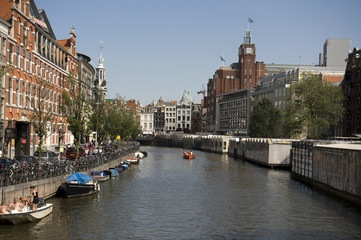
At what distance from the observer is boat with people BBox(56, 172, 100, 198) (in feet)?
140

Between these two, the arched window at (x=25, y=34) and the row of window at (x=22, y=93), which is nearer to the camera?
the row of window at (x=22, y=93)

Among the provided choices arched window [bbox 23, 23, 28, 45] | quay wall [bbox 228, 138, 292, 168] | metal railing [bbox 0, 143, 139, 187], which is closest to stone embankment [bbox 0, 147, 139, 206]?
metal railing [bbox 0, 143, 139, 187]

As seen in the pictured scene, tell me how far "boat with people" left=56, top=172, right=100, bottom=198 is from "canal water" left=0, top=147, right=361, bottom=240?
2.51 feet

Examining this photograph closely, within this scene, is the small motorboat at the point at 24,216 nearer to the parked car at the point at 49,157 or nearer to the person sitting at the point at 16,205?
the person sitting at the point at 16,205

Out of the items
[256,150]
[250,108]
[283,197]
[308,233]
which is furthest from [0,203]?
[250,108]

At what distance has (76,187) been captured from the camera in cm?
4319

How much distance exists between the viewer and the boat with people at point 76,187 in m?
42.6

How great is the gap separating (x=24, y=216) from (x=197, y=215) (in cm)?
1452

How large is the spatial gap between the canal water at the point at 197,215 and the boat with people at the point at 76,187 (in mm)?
764

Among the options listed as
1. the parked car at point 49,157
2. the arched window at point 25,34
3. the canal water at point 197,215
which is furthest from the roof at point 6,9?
the canal water at point 197,215

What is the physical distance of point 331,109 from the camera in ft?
304

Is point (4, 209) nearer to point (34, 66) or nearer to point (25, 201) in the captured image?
point (25, 201)

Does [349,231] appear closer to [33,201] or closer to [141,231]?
[141,231]

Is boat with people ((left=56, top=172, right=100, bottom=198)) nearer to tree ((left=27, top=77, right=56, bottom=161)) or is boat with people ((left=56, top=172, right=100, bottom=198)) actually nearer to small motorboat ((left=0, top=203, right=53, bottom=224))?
tree ((left=27, top=77, right=56, bottom=161))
